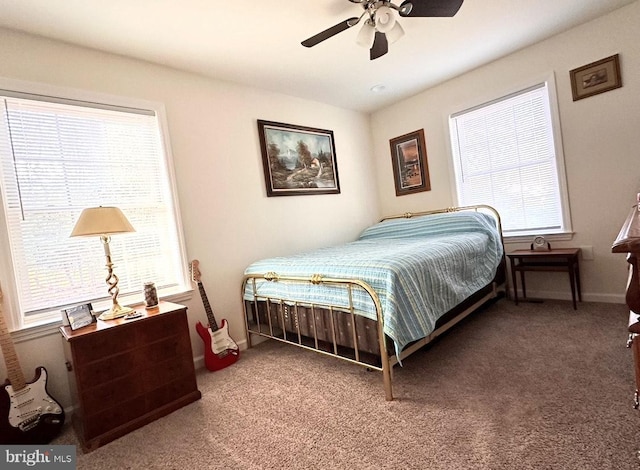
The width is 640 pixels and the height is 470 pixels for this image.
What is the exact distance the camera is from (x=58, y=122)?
7.18ft

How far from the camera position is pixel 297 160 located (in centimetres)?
359

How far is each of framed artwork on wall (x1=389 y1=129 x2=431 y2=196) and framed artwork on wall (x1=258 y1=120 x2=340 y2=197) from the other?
0.90m

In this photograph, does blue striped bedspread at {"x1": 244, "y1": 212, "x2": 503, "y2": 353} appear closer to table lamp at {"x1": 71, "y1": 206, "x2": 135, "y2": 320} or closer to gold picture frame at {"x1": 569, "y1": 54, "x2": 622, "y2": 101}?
table lamp at {"x1": 71, "y1": 206, "x2": 135, "y2": 320}

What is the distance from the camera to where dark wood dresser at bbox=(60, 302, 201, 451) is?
5.70 ft

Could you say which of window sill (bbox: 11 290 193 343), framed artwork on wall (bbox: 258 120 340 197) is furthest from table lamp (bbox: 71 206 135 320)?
framed artwork on wall (bbox: 258 120 340 197)

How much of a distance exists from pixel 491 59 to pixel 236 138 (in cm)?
275

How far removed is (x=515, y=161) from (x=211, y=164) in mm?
3117

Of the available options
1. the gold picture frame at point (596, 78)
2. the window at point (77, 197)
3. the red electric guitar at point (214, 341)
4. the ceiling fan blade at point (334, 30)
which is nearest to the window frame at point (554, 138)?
the gold picture frame at point (596, 78)

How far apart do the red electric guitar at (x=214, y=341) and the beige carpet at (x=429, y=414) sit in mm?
94

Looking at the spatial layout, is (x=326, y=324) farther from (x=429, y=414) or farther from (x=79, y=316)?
(x=79, y=316)

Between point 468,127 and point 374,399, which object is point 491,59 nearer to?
point 468,127

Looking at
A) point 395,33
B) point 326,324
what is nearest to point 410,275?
point 326,324

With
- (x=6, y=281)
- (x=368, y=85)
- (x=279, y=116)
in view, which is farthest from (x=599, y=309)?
(x=6, y=281)
